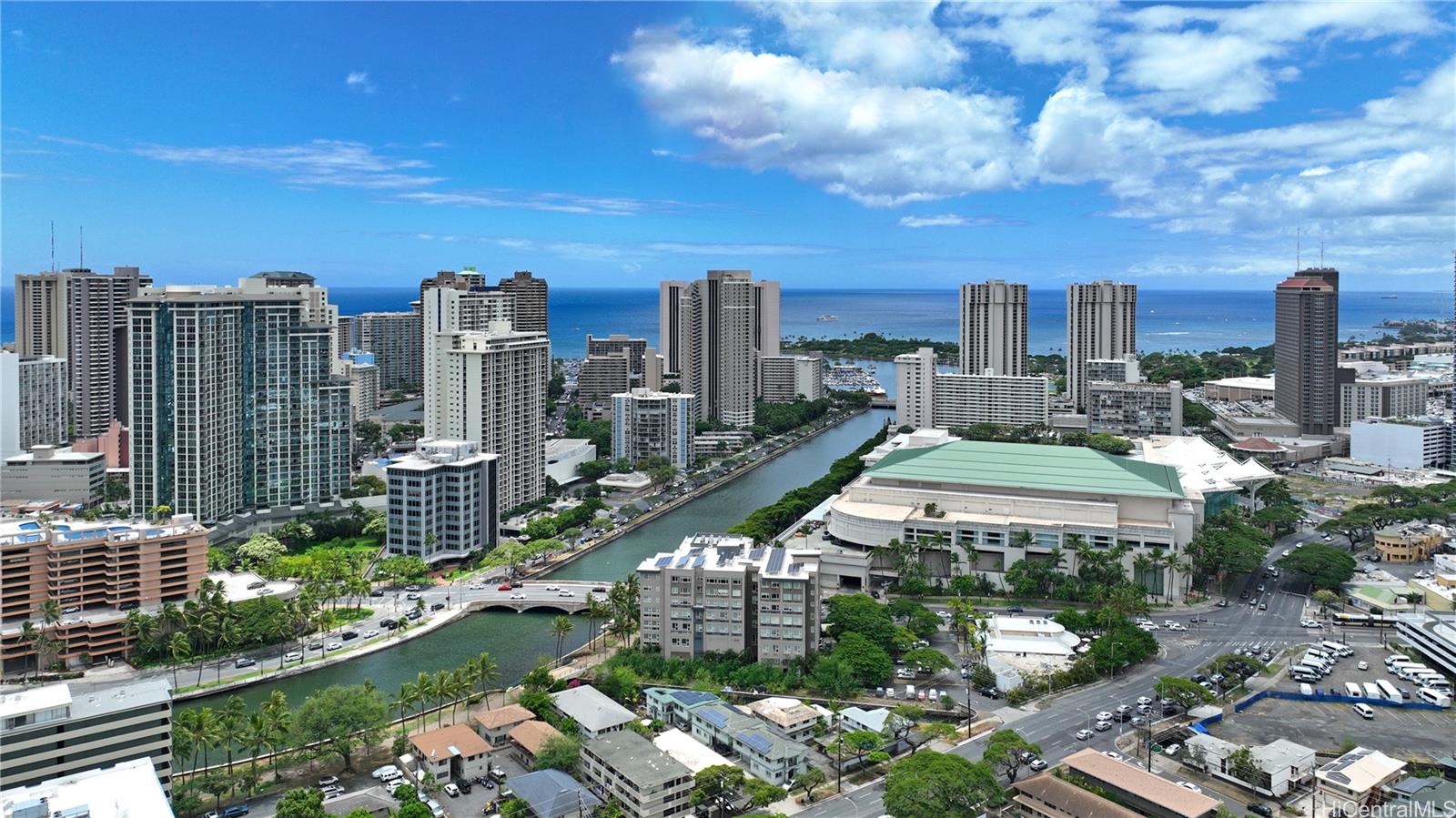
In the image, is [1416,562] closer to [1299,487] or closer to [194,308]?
[1299,487]

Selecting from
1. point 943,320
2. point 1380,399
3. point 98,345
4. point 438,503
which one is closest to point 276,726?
point 438,503

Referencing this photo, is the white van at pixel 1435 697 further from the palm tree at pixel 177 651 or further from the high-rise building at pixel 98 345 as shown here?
the high-rise building at pixel 98 345

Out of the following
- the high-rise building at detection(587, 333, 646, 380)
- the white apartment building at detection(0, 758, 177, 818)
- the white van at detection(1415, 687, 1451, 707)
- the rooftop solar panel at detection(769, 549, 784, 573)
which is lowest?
the white van at detection(1415, 687, 1451, 707)

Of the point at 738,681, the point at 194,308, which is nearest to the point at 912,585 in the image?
the point at 738,681

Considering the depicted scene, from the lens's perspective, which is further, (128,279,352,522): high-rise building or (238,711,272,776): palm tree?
(128,279,352,522): high-rise building

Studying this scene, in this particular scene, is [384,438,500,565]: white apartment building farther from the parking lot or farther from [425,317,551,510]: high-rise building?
the parking lot

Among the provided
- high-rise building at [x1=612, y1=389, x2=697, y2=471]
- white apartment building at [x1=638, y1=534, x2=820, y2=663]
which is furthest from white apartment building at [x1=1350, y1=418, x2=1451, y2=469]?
white apartment building at [x1=638, y1=534, x2=820, y2=663]

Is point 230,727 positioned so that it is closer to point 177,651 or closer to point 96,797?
point 96,797
